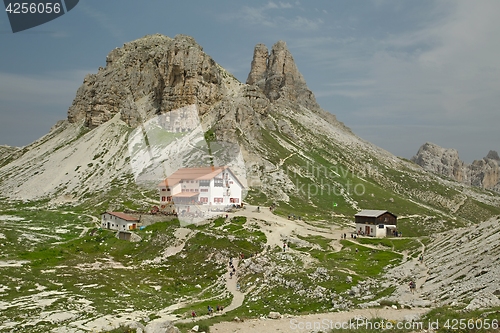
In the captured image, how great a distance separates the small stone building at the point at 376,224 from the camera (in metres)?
91.6

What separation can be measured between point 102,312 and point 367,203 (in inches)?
4857

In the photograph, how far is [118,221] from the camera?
326 feet

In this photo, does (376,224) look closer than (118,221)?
Yes

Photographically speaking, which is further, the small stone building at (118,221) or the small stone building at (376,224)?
the small stone building at (118,221)

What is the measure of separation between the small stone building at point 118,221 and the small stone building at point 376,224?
171ft

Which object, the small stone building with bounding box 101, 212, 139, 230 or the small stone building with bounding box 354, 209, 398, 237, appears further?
the small stone building with bounding box 101, 212, 139, 230

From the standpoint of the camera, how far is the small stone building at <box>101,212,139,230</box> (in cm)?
9762

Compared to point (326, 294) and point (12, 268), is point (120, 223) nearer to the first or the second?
point (12, 268)

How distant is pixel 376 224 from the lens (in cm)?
9144

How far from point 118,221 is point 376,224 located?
59.4 m

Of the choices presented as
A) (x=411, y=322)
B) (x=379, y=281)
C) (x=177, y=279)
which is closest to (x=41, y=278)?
(x=177, y=279)

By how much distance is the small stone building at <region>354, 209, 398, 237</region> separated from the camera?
91556 mm

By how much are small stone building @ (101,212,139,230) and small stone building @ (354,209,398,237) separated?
2048 inches

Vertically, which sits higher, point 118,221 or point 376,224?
point 376,224
